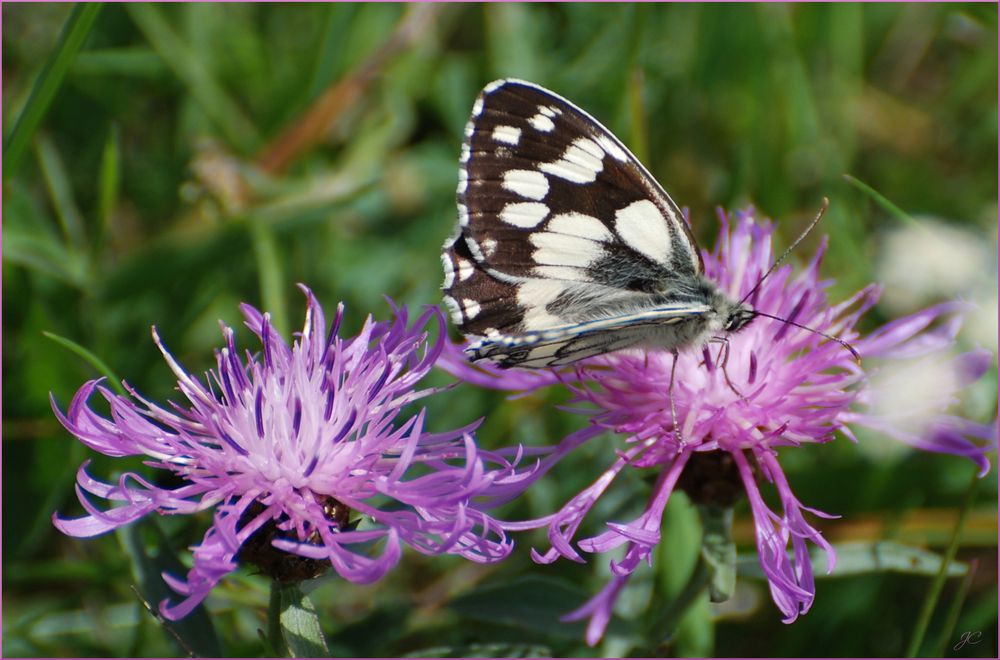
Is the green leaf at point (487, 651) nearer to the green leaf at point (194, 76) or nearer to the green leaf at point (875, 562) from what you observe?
the green leaf at point (875, 562)

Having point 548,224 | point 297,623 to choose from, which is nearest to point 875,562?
point 548,224

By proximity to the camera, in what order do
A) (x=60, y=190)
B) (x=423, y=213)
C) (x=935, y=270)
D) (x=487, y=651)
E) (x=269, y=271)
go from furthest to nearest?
(x=423, y=213)
(x=935, y=270)
(x=60, y=190)
(x=269, y=271)
(x=487, y=651)

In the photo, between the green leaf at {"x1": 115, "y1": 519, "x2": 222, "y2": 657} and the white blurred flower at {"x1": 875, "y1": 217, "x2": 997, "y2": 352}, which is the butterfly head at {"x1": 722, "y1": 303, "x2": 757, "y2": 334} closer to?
the green leaf at {"x1": 115, "y1": 519, "x2": 222, "y2": 657}

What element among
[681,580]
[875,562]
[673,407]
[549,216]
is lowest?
[681,580]

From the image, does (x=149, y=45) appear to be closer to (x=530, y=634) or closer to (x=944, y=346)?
(x=530, y=634)

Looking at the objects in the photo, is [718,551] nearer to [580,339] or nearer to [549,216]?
[580,339]

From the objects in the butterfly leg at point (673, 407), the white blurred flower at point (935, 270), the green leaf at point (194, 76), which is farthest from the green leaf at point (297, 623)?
the white blurred flower at point (935, 270)

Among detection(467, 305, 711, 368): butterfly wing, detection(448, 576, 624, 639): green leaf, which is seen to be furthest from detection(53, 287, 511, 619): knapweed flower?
detection(448, 576, 624, 639): green leaf
